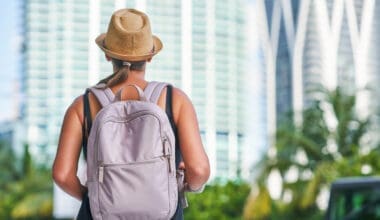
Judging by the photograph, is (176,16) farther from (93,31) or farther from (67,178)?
(67,178)

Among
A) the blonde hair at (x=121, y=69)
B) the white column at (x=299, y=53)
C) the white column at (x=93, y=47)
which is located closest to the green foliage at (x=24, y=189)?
the white column at (x=93, y=47)

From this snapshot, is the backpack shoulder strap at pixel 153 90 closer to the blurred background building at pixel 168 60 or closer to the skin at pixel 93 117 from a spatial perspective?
the skin at pixel 93 117

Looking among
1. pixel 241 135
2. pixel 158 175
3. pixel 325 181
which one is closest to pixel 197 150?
pixel 158 175

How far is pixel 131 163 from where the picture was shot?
6.43 ft

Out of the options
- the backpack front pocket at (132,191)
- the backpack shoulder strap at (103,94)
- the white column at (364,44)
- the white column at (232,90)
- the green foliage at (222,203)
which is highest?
the backpack shoulder strap at (103,94)

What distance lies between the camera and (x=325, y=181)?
23.2 meters

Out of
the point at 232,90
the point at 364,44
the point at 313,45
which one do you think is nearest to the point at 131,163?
the point at 364,44

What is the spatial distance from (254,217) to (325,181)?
7.44 feet

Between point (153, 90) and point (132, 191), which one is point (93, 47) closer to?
point (153, 90)

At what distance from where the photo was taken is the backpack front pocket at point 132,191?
196 centimetres

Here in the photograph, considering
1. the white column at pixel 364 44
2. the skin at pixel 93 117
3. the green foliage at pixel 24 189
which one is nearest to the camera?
the skin at pixel 93 117

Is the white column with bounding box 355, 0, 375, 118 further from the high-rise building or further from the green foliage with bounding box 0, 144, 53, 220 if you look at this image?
the green foliage with bounding box 0, 144, 53, 220

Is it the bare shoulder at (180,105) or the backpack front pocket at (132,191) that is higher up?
the bare shoulder at (180,105)

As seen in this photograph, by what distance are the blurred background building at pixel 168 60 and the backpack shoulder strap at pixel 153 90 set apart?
5393 centimetres
